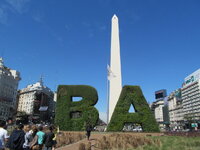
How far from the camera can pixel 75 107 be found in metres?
26.8

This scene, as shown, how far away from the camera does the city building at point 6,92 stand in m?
79.2

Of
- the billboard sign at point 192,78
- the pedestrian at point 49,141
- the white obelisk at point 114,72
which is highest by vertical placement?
the billboard sign at point 192,78

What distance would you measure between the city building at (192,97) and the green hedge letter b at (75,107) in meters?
65.6

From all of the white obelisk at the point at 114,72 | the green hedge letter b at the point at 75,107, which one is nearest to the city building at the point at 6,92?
the white obelisk at the point at 114,72

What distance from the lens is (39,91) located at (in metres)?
112

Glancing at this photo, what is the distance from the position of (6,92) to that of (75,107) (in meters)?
69.0

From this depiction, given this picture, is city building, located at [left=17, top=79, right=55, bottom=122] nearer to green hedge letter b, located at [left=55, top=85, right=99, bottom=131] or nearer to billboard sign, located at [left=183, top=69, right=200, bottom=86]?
billboard sign, located at [left=183, top=69, right=200, bottom=86]

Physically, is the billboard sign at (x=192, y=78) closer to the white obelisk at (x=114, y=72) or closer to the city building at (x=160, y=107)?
the city building at (x=160, y=107)

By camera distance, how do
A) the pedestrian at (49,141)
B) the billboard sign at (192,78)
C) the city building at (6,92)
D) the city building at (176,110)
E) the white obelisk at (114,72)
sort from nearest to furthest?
the pedestrian at (49,141), the white obelisk at (114,72), the city building at (6,92), the billboard sign at (192,78), the city building at (176,110)

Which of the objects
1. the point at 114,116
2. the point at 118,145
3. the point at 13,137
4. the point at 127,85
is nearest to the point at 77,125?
the point at 114,116

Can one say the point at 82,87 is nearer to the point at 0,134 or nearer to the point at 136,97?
the point at 136,97

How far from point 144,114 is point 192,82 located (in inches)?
2959

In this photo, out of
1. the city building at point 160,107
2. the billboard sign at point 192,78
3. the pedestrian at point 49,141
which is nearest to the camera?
the pedestrian at point 49,141

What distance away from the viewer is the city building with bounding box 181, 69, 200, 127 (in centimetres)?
8401
